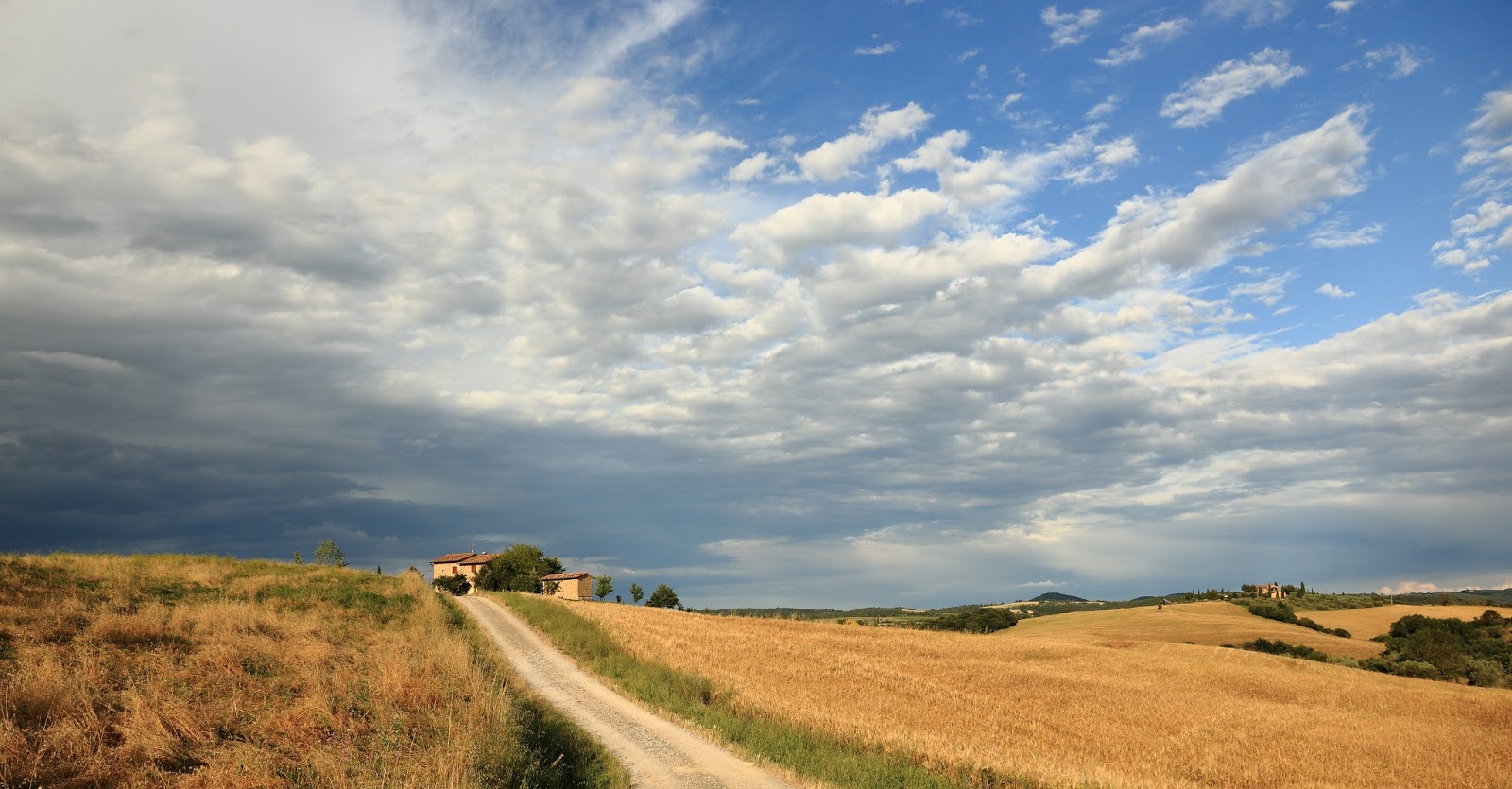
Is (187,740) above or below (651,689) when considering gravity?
above

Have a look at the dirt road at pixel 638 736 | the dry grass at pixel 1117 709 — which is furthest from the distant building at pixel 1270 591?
the dirt road at pixel 638 736

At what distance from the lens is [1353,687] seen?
41812 millimetres

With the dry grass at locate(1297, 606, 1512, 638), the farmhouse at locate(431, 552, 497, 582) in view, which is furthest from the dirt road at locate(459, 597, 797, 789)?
the farmhouse at locate(431, 552, 497, 582)

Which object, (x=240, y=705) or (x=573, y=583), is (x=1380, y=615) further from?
(x=573, y=583)

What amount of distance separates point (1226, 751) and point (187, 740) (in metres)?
27.2

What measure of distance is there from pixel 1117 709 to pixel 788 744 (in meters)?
19.9

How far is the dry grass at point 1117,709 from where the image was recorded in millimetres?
21234

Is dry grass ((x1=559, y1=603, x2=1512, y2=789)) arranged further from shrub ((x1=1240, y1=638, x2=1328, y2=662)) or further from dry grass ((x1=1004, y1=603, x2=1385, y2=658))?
dry grass ((x1=1004, y1=603, x2=1385, y2=658))

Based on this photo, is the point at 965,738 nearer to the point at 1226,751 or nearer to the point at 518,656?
the point at 1226,751

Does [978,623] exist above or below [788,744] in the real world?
below

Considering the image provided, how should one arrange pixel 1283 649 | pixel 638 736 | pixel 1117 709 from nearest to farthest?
pixel 638 736 < pixel 1117 709 < pixel 1283 649

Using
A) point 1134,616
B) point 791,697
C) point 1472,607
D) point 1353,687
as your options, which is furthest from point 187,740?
point 1472,607

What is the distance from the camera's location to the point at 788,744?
19.1 metres

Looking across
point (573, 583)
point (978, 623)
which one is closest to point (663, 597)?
point (573, 583)
